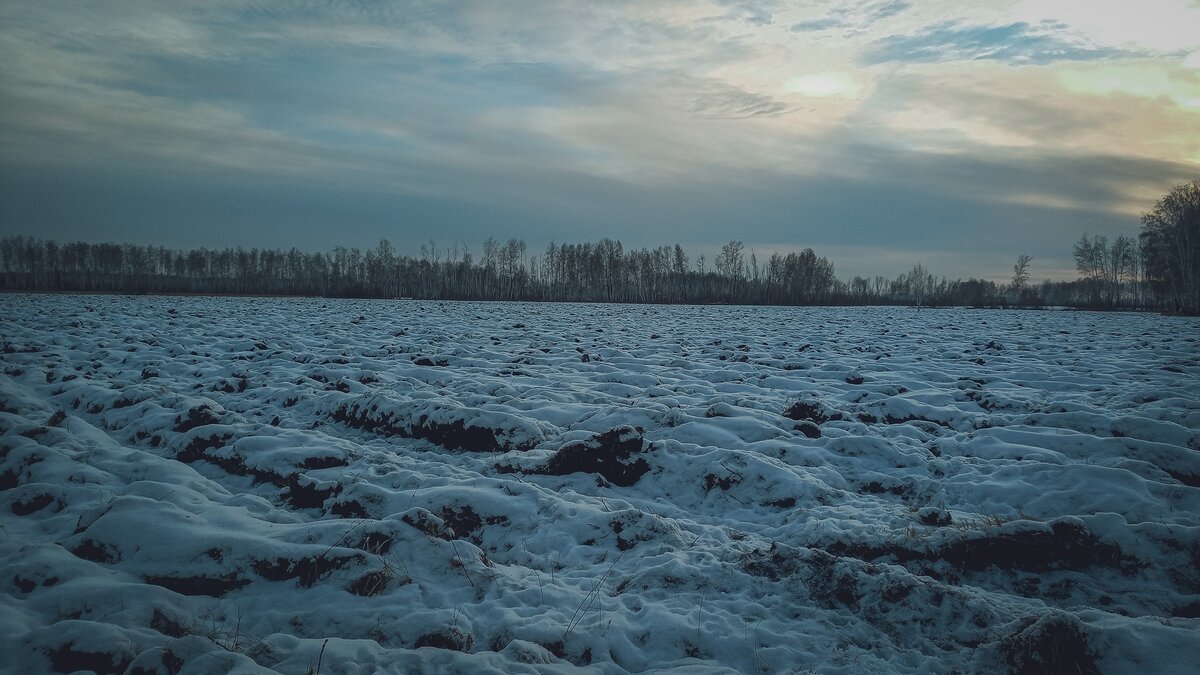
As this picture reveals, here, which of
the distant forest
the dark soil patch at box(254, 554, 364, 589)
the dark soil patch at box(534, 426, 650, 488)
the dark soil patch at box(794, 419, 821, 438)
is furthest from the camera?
the distant forest

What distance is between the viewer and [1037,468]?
5391mm

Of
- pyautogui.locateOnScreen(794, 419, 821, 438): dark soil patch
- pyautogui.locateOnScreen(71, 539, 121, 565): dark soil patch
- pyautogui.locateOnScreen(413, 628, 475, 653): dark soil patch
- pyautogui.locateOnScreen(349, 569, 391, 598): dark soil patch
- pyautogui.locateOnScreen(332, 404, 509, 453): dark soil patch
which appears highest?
pyautogui.locateOnScreen(794, 419, 821, 438): dark soil patch

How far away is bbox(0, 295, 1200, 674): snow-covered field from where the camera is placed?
9.66 feet

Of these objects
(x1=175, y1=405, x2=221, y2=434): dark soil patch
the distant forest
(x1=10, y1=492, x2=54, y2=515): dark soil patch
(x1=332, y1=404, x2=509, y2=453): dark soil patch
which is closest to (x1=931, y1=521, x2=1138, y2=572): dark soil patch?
(x1=332, y1=404, x2=509, y2=453): dark soil patch

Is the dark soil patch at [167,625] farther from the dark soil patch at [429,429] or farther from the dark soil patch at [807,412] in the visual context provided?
the dark soil patch at [807,412]

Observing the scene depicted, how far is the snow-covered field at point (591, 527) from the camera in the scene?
295cm

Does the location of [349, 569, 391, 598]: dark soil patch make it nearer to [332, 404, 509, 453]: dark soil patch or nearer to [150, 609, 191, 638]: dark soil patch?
[150, 609, 191, 638]: dark soil patch

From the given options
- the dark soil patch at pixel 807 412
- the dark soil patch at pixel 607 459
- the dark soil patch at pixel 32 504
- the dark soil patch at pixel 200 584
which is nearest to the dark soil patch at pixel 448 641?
the dark soil patch at pixel 200 584

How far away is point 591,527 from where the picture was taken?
4.50 m

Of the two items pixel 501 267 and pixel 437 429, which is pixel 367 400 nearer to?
pixel 437 429

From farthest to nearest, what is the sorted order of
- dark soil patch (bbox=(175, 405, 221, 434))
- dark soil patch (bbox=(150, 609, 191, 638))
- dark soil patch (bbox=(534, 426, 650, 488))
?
dark soil patch (bbox=(175, 405, 221, 434)) < dark soil patch (bbox=(534, 426, 650, 488)) < dark soil patch (bbox=(150, 609, 191, 638))

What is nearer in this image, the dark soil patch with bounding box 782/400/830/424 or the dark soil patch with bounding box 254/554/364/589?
the dark soil patch with bounding box 254/554/364/589

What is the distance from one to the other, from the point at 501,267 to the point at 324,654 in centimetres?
10645

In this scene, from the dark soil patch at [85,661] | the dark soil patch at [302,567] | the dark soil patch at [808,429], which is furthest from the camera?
the dark soil patch at [808,429]
